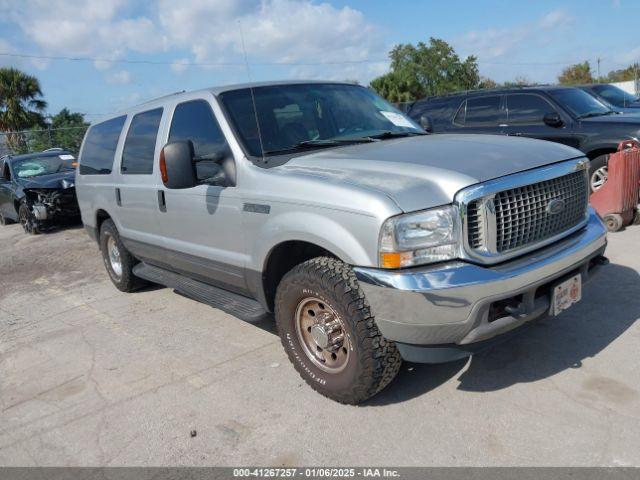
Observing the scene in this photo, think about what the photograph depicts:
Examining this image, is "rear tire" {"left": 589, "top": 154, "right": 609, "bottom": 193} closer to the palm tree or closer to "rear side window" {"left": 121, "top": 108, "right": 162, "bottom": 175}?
"rear side window" {"left": 121, "top": 108, "right": 162, "bottom": 175}

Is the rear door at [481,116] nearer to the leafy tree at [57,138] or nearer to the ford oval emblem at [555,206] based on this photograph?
the ford oval emblem at [555,206]

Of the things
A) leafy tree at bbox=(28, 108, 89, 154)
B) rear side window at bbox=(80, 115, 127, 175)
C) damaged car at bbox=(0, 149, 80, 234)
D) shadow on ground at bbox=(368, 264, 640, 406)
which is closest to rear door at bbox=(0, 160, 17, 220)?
damaged car at bbox=(0, 149, 80, 234)

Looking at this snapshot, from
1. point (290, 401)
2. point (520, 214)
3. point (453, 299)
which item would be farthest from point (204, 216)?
point (520, 214)

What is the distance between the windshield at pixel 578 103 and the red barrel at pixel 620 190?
1.35m

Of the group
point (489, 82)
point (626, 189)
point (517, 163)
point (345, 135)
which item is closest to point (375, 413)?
point (517, 163)

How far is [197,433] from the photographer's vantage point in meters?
3.28

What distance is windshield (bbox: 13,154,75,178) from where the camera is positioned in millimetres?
11609

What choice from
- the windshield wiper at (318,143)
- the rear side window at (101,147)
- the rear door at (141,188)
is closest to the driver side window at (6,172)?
the rear side window at (101,147)

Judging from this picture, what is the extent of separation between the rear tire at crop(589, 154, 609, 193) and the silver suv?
13.5ft

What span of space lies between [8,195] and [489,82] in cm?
4997

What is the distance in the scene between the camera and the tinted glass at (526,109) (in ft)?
27.0

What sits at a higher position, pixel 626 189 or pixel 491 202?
pixel 491 202

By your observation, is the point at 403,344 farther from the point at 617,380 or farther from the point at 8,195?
the point at 8,195

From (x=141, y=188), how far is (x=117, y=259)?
66.2 inches
